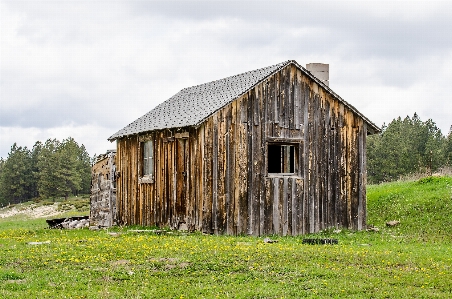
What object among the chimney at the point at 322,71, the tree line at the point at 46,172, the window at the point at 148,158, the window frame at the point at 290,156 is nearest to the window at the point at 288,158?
the window frame at the point at 290,156

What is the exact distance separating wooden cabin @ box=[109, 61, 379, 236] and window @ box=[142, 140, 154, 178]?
43 millimetres

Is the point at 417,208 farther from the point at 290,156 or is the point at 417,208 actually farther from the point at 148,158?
the point at 148,158

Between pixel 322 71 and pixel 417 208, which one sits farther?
pixel 417 208

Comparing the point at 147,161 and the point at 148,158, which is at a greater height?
the point at 148,158

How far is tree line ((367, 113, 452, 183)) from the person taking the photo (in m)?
78.3

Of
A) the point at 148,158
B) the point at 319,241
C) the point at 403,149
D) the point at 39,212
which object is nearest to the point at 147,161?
the point at 148,158

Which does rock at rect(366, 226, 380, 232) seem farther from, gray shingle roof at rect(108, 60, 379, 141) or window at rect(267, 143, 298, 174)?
gray shingle roof at rect(108, 60, 379, 141)

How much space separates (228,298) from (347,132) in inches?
619

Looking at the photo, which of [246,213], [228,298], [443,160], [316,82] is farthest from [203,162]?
[443,160]

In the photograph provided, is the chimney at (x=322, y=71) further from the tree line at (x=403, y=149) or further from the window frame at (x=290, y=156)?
the tree line at (x=403, y=149)

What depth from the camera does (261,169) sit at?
77.7ft

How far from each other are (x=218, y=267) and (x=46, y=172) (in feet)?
287

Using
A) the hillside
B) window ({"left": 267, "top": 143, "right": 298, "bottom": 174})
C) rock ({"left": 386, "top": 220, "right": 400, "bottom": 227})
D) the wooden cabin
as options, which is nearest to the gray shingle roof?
the wooden cabin

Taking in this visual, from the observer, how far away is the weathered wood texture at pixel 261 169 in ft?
74.6
